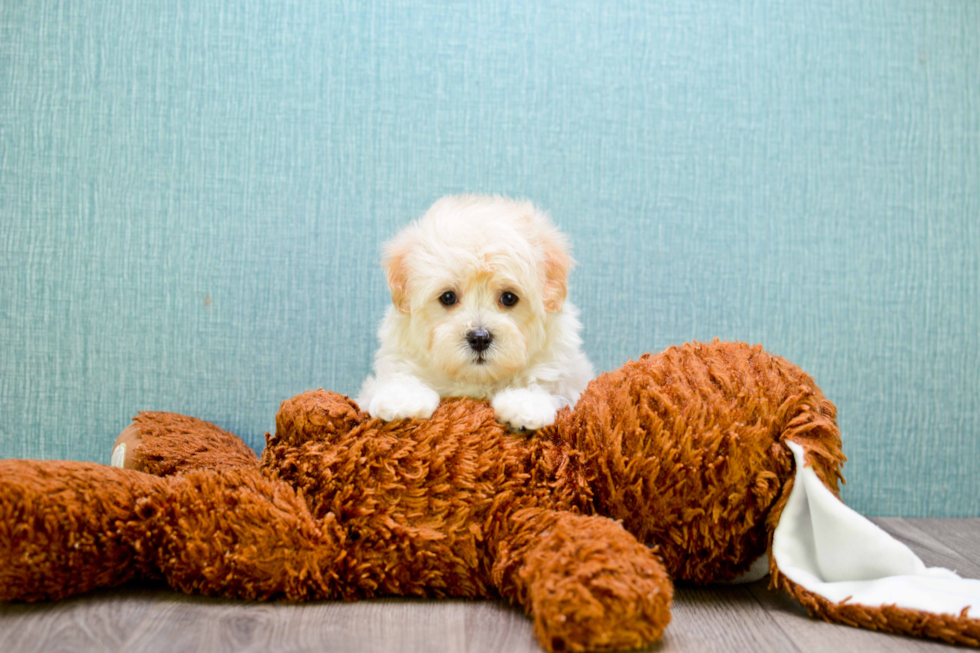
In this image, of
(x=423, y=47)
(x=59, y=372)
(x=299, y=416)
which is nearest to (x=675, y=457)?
(x=299, y=416)

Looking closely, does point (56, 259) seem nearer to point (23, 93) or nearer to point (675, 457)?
point (23, 93)

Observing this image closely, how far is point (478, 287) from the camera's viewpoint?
5.27 feet

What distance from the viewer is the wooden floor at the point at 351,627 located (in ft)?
3.98

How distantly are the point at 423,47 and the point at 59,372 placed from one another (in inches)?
61.9

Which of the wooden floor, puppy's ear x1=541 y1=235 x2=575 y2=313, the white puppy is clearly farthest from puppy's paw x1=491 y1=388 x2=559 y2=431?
the wooden floor

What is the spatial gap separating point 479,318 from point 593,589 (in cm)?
66

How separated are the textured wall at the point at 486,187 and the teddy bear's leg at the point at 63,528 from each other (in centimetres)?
88

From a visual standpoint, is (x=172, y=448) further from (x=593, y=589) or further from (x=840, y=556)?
(x=840, y=556)

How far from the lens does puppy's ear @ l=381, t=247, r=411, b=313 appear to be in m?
1.68

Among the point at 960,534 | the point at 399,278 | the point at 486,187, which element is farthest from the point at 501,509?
the point at 960,534

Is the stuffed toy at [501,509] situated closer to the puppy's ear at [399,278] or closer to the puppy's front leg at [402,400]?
the puppy's front leg at [402,400]

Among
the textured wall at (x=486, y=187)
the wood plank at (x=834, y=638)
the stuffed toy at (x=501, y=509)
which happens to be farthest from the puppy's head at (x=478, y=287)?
the wood plank at (x=834, y=638)

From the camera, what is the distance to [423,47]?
226cm

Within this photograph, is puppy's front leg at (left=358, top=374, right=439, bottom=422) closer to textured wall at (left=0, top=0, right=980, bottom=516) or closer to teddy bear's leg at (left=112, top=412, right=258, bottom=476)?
teddy bear's leg at (left=112, top=412, right=258, bottom=476)
